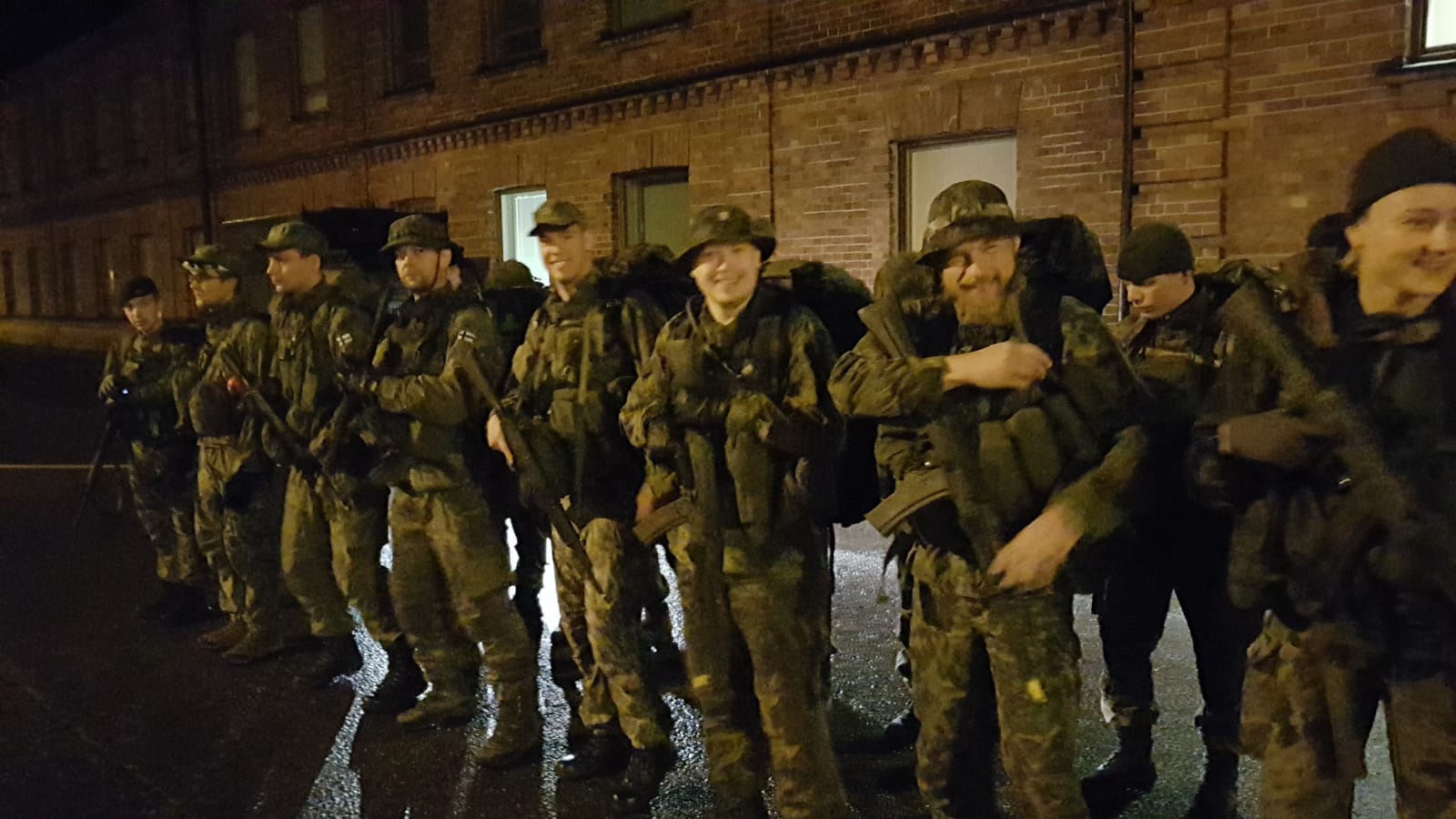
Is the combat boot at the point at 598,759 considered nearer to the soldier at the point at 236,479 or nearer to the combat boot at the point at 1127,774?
the combat boot at the point at 1127,774

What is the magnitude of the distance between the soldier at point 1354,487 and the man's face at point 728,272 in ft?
4.68

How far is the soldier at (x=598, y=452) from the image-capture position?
4.15 metres

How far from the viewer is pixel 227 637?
612cm

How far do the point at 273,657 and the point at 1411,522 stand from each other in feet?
17.9

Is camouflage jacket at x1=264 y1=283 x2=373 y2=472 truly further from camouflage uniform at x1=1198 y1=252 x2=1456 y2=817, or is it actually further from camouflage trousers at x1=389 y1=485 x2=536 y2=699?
camouflage uniform at x1=1198 y1=252 x2=1456 y2=817

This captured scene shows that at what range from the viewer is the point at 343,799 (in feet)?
14.0

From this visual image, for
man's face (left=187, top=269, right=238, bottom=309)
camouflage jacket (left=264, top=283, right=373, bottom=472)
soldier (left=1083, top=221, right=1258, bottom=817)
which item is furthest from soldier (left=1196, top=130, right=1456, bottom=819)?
man's face (left=187, top=269, right=238, bottom=309)

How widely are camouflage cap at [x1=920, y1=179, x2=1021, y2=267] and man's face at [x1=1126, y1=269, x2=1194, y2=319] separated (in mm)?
1170

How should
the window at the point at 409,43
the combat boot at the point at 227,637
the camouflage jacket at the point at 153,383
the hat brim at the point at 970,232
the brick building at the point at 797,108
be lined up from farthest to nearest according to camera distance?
the window at the point at 409,43
the brick building at the point at 797,108
the camouflage jacket at the point at 153,383
the combat boot at the point at 227,637
the hat brim at the point at 970,232

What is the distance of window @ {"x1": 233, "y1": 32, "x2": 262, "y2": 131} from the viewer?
18.2m

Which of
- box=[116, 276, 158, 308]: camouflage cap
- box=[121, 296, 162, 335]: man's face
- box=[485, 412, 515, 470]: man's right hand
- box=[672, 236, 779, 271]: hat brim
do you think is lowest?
box=[485, 412, 515, 470]: man's right hand

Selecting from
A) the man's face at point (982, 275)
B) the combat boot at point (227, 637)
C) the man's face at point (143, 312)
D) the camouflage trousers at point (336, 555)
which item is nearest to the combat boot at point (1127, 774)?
the man's face at point (982, 275)

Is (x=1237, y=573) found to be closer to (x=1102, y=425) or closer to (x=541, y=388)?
(x=1102, y=425)

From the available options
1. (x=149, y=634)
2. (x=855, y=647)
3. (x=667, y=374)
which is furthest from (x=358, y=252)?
(x=667, y=374)
